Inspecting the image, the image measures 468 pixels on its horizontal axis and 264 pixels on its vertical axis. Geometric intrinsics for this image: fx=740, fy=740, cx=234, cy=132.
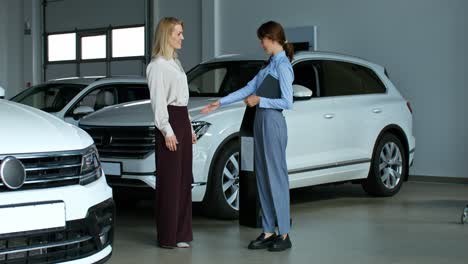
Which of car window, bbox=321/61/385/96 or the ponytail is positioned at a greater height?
the ponytail

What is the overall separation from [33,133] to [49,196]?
1.15ft

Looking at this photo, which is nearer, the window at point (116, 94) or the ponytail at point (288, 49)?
the ponytail at point (288, 49)

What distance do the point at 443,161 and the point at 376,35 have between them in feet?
6.71

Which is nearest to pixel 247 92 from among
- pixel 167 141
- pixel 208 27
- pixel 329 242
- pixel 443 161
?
pixel 167 141

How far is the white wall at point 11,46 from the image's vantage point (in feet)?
56.2

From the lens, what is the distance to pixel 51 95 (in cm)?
905

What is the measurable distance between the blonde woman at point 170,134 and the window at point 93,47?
9.74m

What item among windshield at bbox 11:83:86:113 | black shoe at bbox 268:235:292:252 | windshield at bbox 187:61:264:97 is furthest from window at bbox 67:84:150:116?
black shoe at bbox 268:235:292:252

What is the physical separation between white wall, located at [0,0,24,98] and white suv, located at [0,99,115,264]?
536 inches

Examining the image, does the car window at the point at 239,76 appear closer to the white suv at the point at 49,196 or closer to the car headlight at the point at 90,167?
the car headlight at the point at 90,167

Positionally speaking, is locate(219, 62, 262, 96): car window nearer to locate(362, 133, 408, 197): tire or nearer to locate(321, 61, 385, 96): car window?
locate(321, 61, 385, 96): car window

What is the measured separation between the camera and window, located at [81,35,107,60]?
15.0 meters

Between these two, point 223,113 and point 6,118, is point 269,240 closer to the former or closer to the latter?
point 223,113

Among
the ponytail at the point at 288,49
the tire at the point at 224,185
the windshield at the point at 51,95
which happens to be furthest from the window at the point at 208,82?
the ponytail at the point at 288,49
